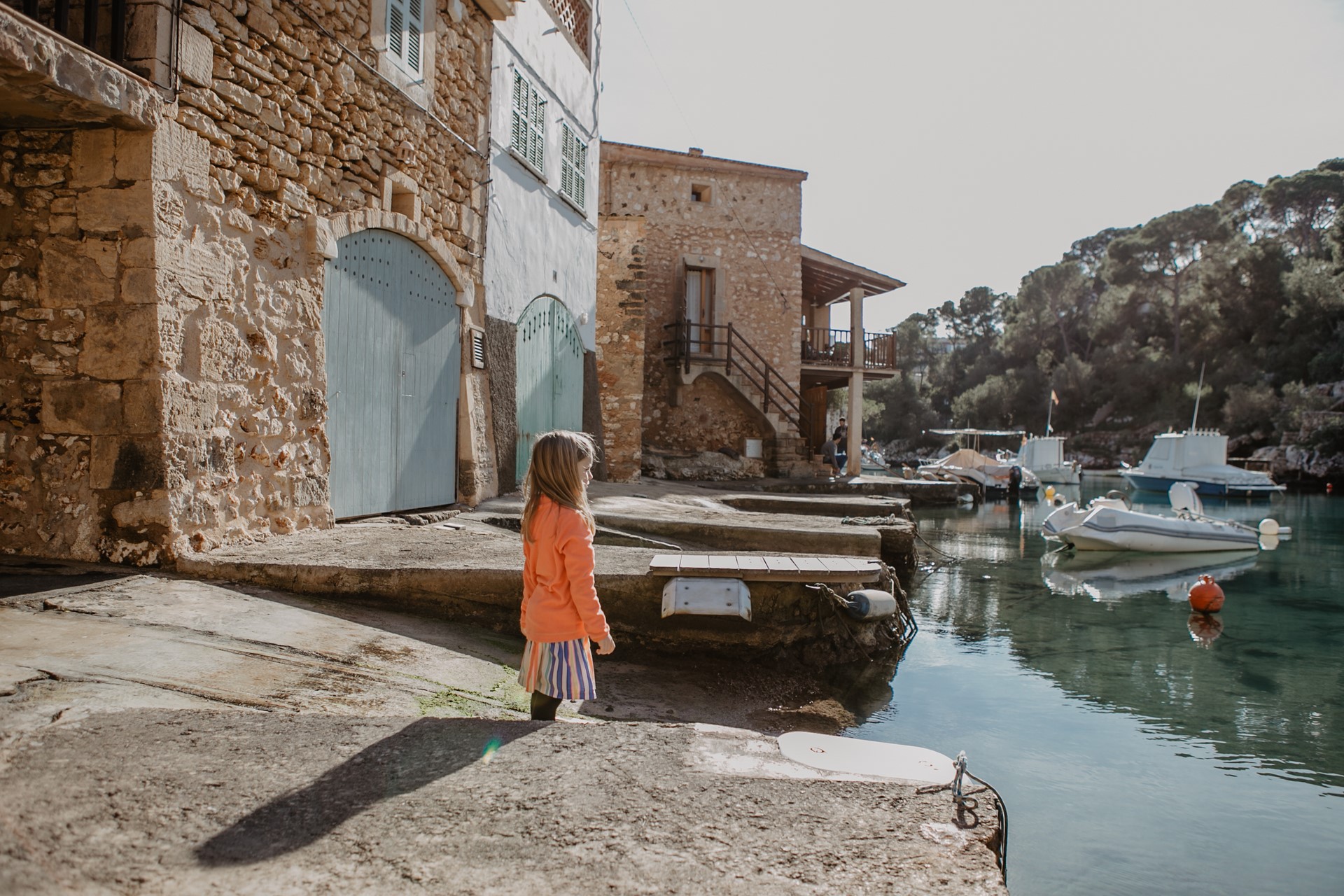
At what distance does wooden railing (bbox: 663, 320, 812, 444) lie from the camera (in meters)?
20.3

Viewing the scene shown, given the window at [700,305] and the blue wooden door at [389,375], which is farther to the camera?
the window at [700,305]

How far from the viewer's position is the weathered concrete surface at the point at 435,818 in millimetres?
2021

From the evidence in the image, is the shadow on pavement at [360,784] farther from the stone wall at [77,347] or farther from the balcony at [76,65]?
the balcony at [76,65]

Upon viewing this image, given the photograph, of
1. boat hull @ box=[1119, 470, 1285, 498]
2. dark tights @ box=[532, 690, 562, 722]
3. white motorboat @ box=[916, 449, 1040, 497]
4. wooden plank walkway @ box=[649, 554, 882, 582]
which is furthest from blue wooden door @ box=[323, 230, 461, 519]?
boat hull @ box=[1119, 470, 1285, 498]

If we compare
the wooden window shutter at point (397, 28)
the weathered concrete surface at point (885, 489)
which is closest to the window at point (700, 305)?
the weathered concrete surface at point (885, 489)

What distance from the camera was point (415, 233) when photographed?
756 cm

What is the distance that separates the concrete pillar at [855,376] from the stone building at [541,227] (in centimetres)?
1142

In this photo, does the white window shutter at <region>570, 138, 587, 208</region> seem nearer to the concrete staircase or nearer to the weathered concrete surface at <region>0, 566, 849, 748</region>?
the weathered concrete surface at <region>0, 566, 849, 748</region>

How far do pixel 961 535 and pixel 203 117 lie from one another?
52.7 ft

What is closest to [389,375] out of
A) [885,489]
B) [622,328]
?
[622,328]

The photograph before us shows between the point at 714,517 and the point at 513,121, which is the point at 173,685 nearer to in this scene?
the point at 714,517

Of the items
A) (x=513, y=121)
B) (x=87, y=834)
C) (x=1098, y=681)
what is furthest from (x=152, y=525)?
(x=1098, y=681)

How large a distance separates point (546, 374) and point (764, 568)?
20.2ft

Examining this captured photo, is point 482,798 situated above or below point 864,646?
above
